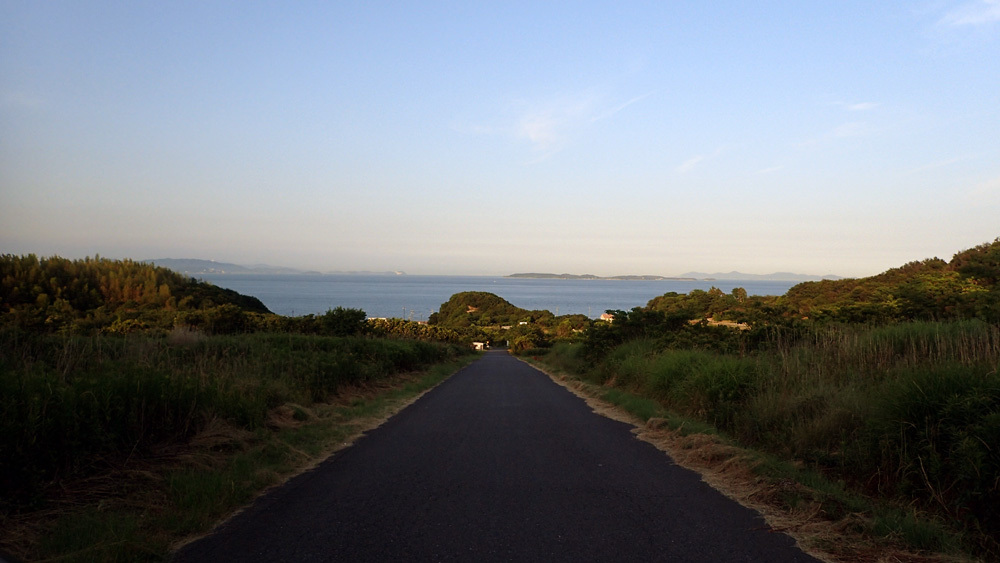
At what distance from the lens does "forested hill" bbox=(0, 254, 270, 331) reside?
72.3 ft

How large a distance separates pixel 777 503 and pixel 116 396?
733 centimetres

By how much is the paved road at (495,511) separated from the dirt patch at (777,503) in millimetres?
195

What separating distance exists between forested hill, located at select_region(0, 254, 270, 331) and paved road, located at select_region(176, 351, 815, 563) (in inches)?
652

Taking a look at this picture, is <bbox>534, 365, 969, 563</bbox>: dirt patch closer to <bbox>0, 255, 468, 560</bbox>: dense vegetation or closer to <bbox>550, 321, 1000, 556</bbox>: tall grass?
<bbox>550, 321, 1000, 556</bbox>: tall grass

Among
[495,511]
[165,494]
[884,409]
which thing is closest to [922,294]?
[884,409]

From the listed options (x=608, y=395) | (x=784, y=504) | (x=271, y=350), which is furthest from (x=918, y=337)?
(x=271, y=350)

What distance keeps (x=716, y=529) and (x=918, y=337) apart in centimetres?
727


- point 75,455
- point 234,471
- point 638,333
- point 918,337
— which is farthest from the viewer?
point 638,333

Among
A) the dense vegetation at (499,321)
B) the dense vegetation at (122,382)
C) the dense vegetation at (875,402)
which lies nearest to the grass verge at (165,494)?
the dense vegetation at (122,382)

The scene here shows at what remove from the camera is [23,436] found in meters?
6.00

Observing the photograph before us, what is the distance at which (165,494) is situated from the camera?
21.4 feet

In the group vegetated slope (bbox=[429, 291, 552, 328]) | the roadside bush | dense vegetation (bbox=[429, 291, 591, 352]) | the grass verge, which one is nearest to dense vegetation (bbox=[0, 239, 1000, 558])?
the roadside bush

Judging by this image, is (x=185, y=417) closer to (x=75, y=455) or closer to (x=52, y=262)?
(x=75, y=455)

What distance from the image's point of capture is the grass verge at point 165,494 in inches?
197
